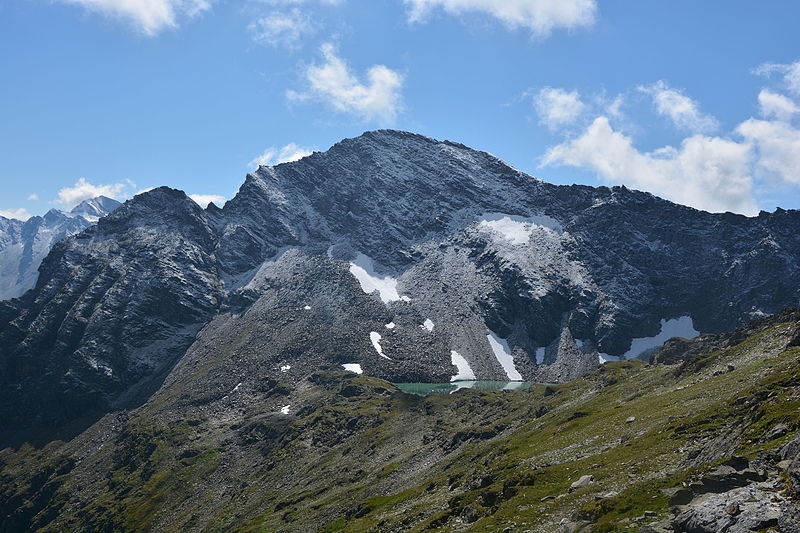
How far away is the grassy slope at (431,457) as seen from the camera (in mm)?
42562

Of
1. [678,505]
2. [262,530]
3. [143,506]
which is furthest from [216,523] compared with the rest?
[678,505]

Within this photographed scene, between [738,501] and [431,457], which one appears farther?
[431,457]

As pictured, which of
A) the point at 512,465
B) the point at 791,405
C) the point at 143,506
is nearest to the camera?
the point at 791,405

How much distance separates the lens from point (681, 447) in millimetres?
44156

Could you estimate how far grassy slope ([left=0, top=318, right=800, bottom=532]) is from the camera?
42.6 metres

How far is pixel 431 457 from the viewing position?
10612 cm

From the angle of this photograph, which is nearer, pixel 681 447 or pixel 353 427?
pixel 681 447

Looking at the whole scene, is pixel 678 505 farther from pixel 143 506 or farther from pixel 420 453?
pixel 143 506

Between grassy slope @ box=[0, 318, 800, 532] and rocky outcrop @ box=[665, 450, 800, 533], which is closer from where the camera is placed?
rocky outcrop @ box=[665, 450, 800, 533]

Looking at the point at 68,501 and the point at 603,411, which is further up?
the point at 68,501

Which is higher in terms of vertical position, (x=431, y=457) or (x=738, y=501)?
(x=738, y=501)

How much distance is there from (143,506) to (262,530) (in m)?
74.1

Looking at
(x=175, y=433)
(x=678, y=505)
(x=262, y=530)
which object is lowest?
(x=262, y=530)

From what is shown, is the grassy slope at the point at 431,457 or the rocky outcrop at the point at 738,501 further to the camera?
the grassy slope at the point at 431,457
